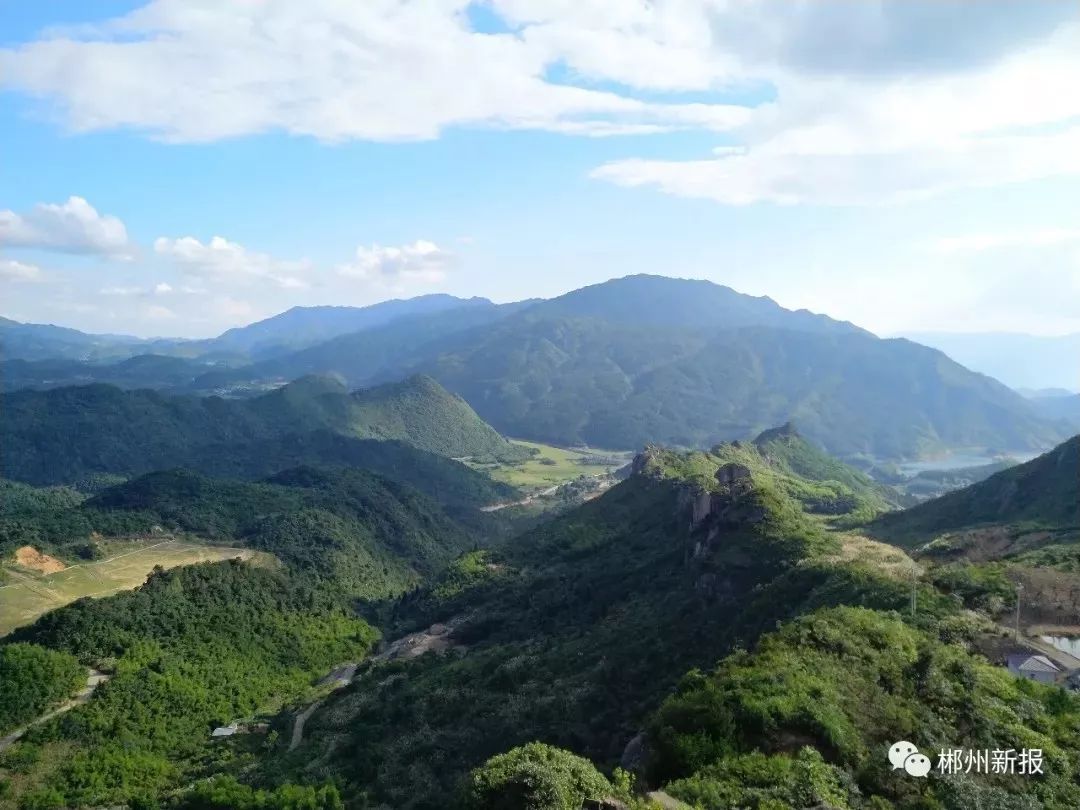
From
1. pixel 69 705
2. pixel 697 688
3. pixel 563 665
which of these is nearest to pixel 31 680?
pixel 69 705

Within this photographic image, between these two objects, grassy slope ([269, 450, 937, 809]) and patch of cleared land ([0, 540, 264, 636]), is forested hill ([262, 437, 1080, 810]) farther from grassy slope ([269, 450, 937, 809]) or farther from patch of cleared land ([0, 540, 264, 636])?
patch of cleared land ([0, 540, 264, 636])

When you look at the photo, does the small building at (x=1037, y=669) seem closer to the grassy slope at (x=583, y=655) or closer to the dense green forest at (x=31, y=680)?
the grassy slope at (x=583, y=655)

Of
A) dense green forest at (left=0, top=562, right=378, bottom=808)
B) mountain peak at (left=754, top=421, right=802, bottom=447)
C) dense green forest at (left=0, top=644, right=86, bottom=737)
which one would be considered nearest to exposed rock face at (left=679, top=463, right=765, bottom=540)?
dense green forest at (left=0, top=562, right=378, bottom=808)

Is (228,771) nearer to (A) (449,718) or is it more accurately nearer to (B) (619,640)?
(A) (449,718)

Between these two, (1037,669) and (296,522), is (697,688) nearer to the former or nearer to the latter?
(1037,669)

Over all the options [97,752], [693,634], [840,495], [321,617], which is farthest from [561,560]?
[840,495]

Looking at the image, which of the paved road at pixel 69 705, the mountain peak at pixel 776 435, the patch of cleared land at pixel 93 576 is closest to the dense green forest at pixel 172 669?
the paved road at pixel 69 705
